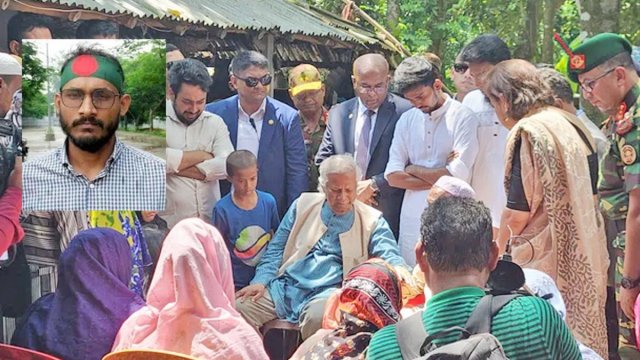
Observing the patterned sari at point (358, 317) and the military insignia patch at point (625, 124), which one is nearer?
the patterned sari at point (358, 317)

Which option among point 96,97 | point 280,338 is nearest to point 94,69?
point 96,97

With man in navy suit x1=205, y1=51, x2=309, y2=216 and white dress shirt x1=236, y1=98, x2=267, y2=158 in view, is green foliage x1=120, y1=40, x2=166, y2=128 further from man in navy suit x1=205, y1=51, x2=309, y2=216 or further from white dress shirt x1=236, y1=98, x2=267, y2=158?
white dress shirt x1=236, y1=98, x2=267, y2=158

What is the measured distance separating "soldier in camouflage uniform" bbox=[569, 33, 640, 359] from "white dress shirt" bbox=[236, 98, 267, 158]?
1.52m

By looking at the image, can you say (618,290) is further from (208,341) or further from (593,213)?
(208,341)

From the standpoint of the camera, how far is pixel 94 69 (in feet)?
12.5

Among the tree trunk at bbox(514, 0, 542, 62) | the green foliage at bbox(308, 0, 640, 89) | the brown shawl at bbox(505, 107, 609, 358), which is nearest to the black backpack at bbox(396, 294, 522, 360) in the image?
the brown shawl at bbox(505, 107, 609, 358)

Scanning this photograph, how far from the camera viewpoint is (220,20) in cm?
420

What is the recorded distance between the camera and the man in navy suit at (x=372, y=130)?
13.5 ft

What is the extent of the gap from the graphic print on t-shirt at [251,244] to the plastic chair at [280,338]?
33 cm

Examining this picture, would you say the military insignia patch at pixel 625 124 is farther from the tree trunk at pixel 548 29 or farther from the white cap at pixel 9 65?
the white cap at pixel 9 65

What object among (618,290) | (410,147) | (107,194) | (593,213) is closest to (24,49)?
(107,194)

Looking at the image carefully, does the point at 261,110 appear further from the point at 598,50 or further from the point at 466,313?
the point at 466,313

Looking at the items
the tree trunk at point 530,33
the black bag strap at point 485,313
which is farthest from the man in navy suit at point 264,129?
the black bag strap at point 485,313

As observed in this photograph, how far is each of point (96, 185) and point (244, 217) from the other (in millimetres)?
730
